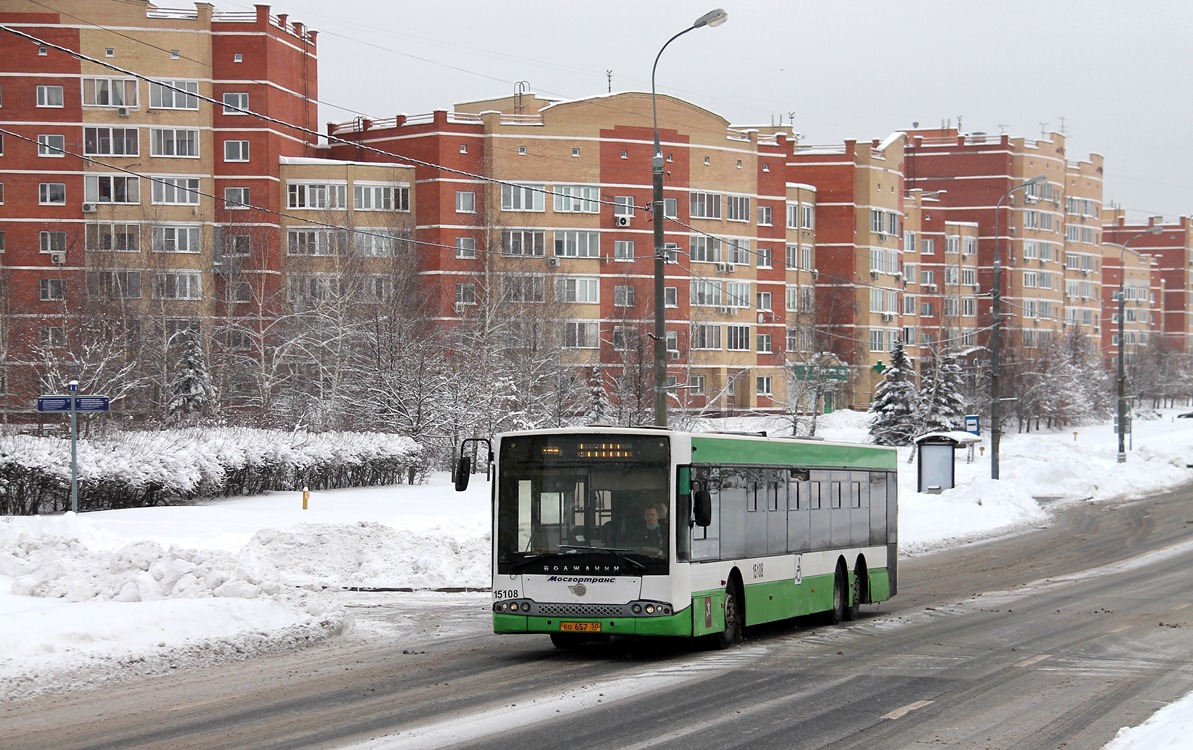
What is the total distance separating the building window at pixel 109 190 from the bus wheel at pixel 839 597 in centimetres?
6518

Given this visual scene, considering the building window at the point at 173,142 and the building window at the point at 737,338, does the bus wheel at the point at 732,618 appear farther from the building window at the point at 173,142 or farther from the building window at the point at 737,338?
the building window at the point at 737,338

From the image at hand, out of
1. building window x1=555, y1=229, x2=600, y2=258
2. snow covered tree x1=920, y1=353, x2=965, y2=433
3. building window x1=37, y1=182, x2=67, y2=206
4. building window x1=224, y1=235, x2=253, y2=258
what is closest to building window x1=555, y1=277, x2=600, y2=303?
building window x1=555, y1=229, x2=600, y2=258

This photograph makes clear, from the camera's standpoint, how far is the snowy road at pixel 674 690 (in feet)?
36.3

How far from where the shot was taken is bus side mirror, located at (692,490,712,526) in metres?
15.4

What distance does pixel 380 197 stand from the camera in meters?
81.0

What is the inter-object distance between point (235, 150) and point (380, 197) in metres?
8.04

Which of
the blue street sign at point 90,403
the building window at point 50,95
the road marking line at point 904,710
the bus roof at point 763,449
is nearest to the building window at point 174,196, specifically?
the building window at point 50,95

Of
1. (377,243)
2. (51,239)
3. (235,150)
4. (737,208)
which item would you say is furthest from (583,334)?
(51,239)

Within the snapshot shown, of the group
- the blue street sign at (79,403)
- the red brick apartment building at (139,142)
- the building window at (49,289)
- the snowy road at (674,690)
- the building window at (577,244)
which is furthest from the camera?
the building window at (577,244)

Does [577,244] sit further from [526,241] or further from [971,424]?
[971,424]

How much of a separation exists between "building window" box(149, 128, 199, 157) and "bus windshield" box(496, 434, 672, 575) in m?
67.5

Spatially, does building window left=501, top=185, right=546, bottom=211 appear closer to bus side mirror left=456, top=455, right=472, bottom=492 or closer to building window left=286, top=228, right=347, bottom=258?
building window left=286, top=228, right=347, bottom=258

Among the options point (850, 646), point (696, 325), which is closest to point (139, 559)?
point (850, 646)

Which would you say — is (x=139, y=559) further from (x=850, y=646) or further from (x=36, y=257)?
(x=36, y=257)
